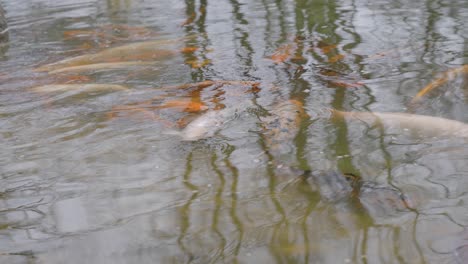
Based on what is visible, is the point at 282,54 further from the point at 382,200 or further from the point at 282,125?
the point at 382,200

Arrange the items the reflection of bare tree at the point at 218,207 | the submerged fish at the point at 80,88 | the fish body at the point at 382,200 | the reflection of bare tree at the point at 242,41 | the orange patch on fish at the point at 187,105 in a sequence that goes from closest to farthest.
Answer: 1. the reflection of bare tree at the point at 218,207
2. the fish body at the point at 382,200
3. the orange patch on fish at the point at 187,105
4. the submerged fish at the point at 80,88
5. the reflection of bare tree at the point at 242,41

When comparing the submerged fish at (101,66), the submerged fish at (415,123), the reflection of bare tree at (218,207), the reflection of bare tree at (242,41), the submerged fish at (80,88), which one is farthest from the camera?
the submerged fish at (101,66)

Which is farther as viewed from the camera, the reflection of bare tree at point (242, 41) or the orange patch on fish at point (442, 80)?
the reflection of bare tree at point (242, 41)

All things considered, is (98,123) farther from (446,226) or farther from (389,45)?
(389,45)

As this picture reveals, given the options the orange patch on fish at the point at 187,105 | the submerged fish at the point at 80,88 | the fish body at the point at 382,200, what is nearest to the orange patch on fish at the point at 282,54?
the orange patch on fish at the point at 187,105

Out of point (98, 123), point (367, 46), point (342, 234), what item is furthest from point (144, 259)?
point (367, 46)

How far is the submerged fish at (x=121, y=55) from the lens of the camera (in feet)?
21.5

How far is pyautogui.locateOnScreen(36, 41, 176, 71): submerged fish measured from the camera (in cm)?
656

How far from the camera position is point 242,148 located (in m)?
4.11

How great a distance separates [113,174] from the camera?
12.8 ft

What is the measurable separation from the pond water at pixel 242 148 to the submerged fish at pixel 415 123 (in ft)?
0.05

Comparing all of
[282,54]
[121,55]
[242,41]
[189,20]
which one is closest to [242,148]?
[282,54]

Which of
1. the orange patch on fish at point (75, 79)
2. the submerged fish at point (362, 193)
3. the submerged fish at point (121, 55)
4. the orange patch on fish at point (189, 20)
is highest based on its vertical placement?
the submerged fish at point (362, 193)

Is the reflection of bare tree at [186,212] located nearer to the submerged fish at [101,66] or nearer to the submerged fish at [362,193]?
the submerged fish at [362,193]
